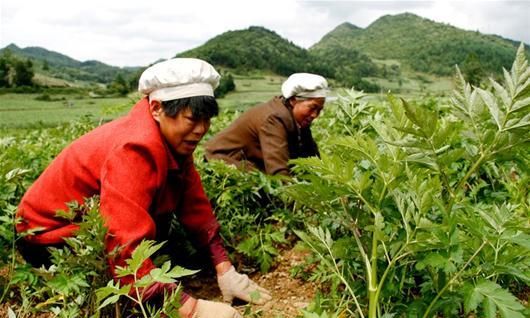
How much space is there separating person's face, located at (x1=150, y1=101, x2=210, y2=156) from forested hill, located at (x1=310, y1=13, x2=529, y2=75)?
106 metres

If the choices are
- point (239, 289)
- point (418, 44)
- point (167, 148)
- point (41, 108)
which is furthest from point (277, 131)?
point (418, 44)

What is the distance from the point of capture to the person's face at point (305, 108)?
4.22 meters

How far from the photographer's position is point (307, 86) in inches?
161

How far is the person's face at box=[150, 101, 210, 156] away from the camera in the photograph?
2268 mm

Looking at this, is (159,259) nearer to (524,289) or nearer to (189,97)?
(189,97)

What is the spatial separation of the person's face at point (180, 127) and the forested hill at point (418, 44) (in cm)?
10585

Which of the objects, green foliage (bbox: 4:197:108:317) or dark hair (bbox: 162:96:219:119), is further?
dark hair (bbox: 162:96:219:119)

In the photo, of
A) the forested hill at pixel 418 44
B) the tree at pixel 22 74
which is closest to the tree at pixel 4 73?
the tree at pixel 22 74

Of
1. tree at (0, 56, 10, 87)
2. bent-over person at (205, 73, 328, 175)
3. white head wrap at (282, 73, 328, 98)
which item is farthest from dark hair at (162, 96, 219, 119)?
tree at (0, 56, 10, 87)

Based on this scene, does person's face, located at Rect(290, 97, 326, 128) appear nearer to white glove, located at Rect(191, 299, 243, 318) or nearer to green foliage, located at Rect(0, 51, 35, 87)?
white glove, located at Rect(191, 299, 243, 318)

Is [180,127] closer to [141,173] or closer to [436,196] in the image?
[141,173]

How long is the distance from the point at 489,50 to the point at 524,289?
135 m

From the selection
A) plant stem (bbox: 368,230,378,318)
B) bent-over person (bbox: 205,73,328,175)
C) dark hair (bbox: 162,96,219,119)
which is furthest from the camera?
bent-over person (bbox: 205,73,328,175)

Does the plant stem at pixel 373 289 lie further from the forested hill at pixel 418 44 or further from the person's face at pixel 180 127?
the forested hill at pixel 418 44
